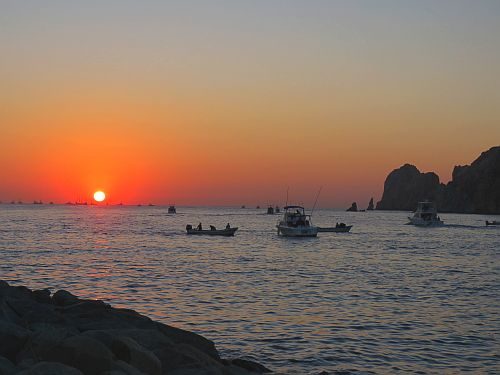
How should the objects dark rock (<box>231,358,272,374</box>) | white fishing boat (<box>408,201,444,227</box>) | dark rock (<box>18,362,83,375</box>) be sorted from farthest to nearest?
white fishing boat (<box>408,201,444,227</box>), dark rock (<box>231,358,272,374</box>), dark rock (<box>18,362,83,375</box>)

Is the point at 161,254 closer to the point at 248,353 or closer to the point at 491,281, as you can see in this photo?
the point at 491,281

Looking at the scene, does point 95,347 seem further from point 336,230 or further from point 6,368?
point 336,230

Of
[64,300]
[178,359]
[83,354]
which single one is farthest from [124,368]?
[64,300]

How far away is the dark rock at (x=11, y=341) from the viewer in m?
10.8

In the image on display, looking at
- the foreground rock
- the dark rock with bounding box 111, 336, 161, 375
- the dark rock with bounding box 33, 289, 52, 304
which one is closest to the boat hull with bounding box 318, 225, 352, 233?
the dark rock with bounding box 33, 289, 52, 304

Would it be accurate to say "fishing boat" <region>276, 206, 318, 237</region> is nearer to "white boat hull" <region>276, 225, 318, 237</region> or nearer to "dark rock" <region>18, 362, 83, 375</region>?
"white boat hull" <region>276, 225, 318, 237</region>

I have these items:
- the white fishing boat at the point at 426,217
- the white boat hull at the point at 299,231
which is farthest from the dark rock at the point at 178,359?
the white fishing boat at the point at 426,217

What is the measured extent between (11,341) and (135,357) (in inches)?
99.6

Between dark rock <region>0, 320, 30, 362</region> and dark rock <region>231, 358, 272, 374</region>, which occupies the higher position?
dark rock <region>0, 320, 30, 362</region>

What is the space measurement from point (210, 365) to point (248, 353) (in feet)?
17.8

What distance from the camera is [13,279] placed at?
105ft

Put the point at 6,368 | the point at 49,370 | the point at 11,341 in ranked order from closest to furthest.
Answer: the point at 49,370, the point at 6,368, the point at 11,341

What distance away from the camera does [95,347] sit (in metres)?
9.67

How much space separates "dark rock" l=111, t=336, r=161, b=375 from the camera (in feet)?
33.3
